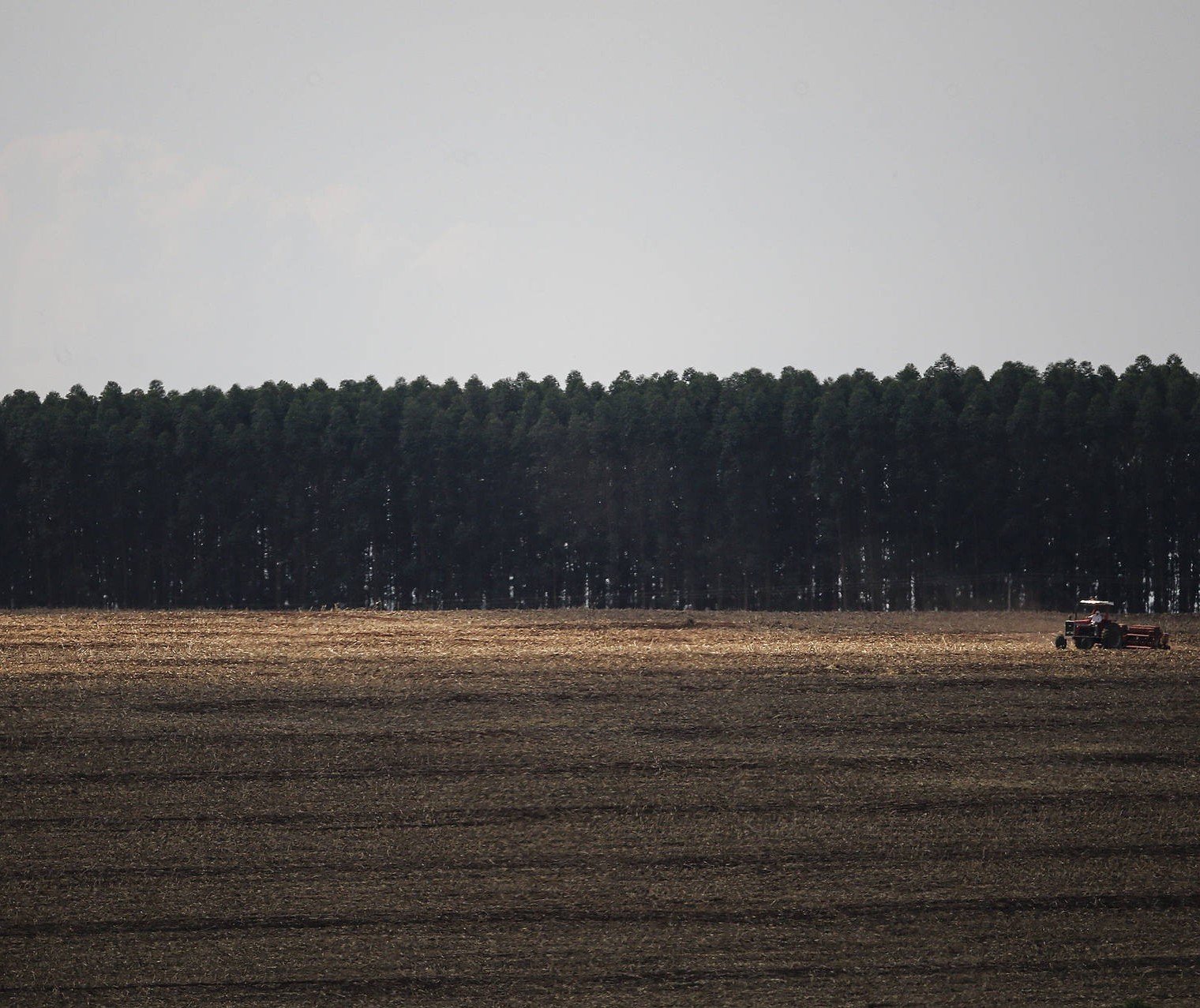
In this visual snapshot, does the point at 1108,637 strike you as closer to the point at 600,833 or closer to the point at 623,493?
the point at 600,833

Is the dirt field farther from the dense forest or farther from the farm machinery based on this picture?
the dense forest

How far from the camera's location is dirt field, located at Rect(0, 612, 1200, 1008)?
19.5 m

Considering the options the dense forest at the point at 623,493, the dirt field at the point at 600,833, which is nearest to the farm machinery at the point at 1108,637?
the dirt field at the point at 600,833

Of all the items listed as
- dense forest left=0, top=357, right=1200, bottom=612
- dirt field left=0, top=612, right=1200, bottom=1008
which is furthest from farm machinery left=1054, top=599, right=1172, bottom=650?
dense forest left=0, top=357, right=1200, bottom=612

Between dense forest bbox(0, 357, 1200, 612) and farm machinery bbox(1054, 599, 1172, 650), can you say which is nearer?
farm machinery bbox(1054, 599, 1172, 650)

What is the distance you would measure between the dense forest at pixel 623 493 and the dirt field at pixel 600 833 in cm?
3181

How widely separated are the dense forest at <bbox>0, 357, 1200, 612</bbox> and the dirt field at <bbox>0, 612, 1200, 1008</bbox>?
31.8m

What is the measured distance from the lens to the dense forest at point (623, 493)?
64.7 metres

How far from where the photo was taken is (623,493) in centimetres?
7125

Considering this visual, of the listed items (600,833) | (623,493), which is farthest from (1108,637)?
(623,493)

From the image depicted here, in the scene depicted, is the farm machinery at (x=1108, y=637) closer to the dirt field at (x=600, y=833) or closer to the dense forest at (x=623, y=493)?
the dirt field at (x=600, y=833)

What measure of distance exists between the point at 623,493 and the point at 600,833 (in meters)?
48.6

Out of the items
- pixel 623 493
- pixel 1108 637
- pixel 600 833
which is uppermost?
pixel 623 493

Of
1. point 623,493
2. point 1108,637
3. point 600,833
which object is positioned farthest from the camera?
point 623,493
